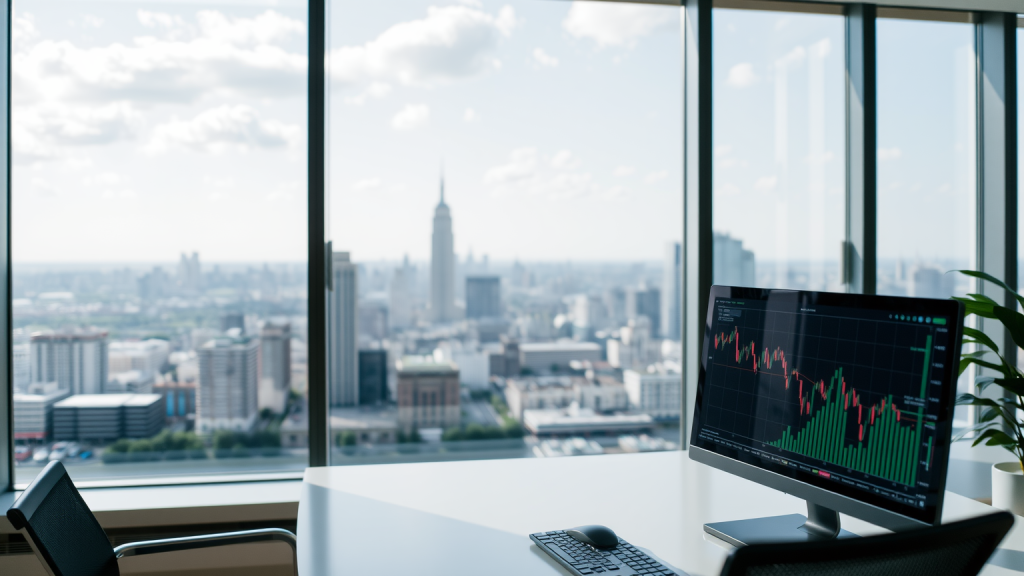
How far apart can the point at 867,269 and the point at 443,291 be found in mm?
1831

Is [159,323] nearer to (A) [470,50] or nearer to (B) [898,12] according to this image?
(A) [470,50]

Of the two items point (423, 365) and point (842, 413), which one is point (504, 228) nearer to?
point (423, 365)

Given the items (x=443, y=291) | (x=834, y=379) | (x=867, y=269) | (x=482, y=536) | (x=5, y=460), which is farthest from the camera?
(x=867, y=269)

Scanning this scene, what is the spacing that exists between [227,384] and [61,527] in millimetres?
1308

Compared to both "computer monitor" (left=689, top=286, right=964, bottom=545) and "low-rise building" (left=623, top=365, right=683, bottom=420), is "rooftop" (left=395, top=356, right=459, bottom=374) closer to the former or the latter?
"low-rise building" (left=623, top=365, right=683, bottom=420)

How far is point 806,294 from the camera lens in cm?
138

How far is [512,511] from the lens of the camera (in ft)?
5.15

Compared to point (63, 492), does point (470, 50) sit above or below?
above

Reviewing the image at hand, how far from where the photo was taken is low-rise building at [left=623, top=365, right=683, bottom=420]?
114 inches

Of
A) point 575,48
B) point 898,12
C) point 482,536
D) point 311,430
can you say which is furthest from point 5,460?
point 898,12

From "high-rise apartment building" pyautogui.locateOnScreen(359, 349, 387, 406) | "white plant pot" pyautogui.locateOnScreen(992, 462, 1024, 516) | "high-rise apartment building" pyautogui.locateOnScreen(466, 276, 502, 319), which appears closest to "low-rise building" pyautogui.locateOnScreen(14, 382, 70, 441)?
"high-rise apartment building" pyautogui.locateOnScreen(359, 349, 387, 406)

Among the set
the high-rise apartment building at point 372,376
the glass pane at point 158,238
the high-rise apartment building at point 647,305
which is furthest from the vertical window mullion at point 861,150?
the glass pane at point 158,238

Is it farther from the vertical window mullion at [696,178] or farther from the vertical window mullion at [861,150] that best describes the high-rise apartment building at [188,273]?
the vertical window mullion at [861,150]

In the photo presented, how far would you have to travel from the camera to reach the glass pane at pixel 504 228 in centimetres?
267
